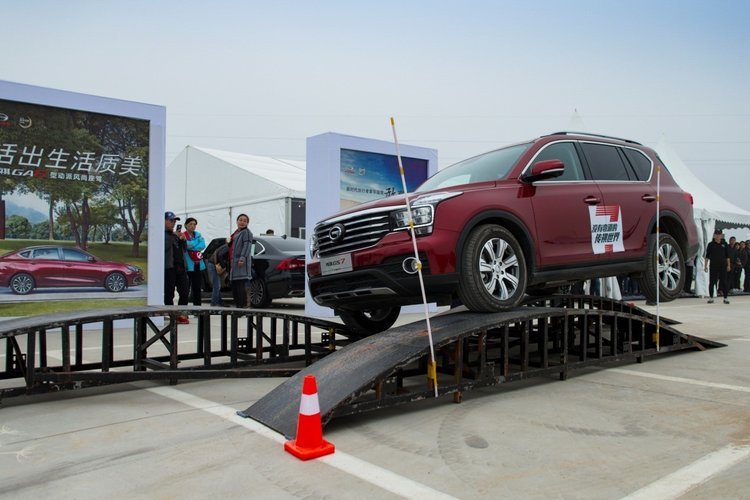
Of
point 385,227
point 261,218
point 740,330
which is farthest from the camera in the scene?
point 261,218

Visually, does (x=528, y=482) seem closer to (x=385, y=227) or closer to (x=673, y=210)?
(x=385, y=227)

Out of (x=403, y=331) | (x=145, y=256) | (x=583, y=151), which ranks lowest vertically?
(x=403, y=331)

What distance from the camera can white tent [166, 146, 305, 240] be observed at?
54.5 feet

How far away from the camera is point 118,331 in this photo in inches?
383

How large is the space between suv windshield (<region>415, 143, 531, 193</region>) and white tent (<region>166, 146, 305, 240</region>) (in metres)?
10.2

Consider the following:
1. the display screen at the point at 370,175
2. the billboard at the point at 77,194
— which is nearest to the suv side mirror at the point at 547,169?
the display screen at the point at 370,175

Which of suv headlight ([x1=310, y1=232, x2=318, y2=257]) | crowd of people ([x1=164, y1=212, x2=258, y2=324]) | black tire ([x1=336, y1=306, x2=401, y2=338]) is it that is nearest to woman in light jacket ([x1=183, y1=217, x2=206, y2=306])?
crowd of people ([x1=164, y1=212, x2=258, y2=324])

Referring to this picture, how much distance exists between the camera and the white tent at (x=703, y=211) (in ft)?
56.9

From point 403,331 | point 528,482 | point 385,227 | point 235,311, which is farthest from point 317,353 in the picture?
point 528,482

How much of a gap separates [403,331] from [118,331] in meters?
6.39

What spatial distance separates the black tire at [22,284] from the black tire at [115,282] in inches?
42.4

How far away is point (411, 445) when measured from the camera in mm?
3711

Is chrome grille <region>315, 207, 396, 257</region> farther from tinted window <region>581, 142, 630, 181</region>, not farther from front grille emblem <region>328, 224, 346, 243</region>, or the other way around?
tinted window <region>581, 142, 630, 181</region>

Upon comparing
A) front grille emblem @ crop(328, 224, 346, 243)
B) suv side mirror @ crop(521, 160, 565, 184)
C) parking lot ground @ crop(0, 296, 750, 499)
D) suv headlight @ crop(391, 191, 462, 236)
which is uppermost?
suv side mirror @ crop(521, 160, 565, 184)
